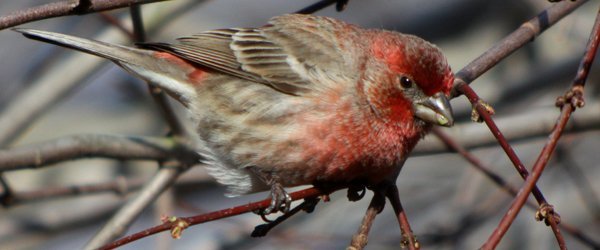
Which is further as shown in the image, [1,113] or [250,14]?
[250,14]

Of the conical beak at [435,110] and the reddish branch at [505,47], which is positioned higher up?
the reddish branch at [505,47]

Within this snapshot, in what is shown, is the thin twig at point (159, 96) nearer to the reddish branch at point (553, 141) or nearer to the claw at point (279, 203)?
A: the claw at point (279, 203)

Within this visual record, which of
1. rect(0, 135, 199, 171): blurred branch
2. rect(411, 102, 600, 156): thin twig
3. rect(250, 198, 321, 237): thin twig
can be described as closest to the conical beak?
rect(250, 198, 321, 237): thin twig

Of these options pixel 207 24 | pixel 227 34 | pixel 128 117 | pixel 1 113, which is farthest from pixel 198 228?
pixel 227 34

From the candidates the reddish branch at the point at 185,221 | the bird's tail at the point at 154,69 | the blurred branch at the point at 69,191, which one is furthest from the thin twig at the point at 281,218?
the blurred branch at the point at 69,191

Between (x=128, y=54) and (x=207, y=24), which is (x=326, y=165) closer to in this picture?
(x=128, y=54)

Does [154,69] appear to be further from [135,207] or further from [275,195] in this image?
[275,195]

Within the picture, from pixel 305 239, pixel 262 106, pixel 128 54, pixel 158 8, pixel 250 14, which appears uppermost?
pixel 250 14
